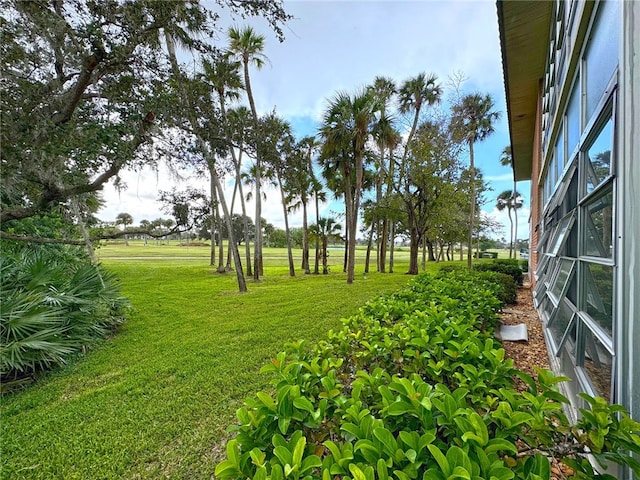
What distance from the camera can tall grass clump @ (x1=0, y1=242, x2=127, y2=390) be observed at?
12.3ft

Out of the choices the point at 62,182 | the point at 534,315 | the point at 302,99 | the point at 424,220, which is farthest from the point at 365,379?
the point at 424,220

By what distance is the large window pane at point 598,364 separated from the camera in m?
1.68

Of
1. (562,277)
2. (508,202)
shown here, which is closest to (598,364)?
(562,277)

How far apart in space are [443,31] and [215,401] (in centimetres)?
790

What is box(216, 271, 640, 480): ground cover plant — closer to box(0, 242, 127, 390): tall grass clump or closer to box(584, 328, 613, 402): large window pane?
box(584, 328, 613, 402): large window pane

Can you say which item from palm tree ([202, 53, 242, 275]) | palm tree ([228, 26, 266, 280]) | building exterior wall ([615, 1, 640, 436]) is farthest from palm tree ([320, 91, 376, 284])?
building exterior wall ([615, 1, 640, 436])

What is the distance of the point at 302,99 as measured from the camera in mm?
11117

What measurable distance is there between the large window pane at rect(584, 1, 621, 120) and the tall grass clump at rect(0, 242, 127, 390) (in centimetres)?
662

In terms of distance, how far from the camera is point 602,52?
215 centimetres

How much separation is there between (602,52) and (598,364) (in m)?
2.30

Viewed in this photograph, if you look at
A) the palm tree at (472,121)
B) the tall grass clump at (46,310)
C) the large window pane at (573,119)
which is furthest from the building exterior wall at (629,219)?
the palm tree at (472,121)

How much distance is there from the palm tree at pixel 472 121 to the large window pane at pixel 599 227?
1186 centimetres

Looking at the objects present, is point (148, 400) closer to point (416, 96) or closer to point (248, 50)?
point (248, 50)

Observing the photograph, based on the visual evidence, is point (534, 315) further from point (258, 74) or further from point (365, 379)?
point (258, 74)
